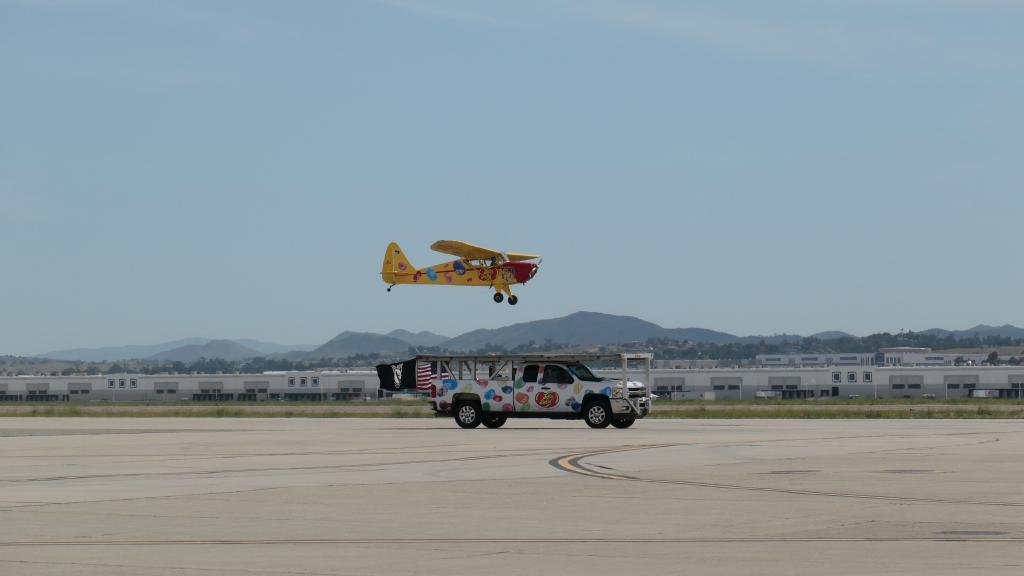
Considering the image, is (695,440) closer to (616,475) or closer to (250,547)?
(616,475)

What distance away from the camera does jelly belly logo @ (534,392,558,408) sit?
4403cm

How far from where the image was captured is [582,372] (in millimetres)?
44125

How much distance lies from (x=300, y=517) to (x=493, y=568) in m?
5.16

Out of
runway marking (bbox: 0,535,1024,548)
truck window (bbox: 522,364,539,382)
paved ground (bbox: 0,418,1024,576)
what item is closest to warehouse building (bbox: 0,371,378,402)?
truck window (bbox: 522,364,539,382)

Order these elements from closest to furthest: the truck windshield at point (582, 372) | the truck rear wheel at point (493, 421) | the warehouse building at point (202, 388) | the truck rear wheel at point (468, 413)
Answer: the truck windshield at point (582, 372)
the truck rear wheel at point (468, 413)
the truck rear wheel at point (493, 421)
the warehouse building at point (202, 388)

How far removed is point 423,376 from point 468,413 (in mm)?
8368

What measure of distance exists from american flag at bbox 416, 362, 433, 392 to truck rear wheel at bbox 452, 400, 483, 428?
7.00 metres

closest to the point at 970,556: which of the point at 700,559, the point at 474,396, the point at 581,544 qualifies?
the point at 700,559

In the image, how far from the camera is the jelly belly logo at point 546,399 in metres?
44.0

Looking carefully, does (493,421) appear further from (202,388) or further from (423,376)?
(202,388)

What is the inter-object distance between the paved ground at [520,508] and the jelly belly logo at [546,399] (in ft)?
28.7

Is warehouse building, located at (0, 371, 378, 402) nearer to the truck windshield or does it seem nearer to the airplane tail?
the airplane tail

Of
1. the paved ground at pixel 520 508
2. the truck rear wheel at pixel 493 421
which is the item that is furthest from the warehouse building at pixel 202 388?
the paved ground at pixel 520 508

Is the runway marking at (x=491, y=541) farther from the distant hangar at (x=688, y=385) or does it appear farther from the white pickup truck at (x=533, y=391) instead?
the distant hangar at (x=688, y=385)
